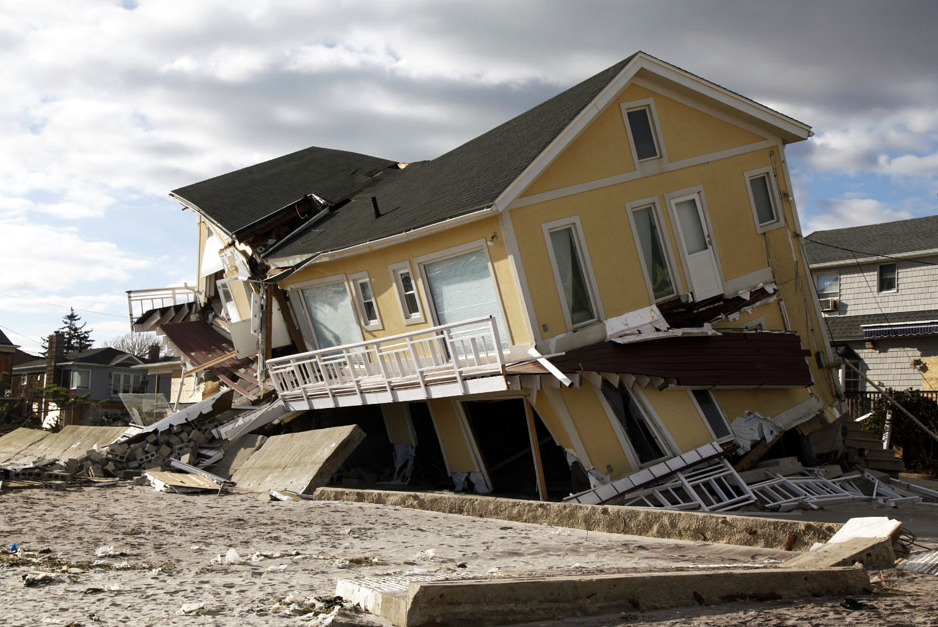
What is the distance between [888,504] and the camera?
45.1 feet

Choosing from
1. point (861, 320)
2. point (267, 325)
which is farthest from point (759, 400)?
point (861, 320)

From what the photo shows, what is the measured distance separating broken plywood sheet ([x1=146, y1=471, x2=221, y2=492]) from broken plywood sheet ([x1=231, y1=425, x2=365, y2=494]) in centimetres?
74

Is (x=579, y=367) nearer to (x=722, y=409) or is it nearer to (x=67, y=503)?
(x=722, y=409)

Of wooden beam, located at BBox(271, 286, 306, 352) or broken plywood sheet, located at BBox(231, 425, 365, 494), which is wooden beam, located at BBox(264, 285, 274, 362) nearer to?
wooden beam, located at BBox(271, 286, 306, 352)

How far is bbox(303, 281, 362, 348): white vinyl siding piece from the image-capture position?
18609 millimetres

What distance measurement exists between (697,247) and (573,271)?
2967 millimetres

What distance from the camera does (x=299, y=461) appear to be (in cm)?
1528

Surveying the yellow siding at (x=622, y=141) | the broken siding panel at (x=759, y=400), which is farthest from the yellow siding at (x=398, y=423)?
the broken siding panel at (x=759, y=400)

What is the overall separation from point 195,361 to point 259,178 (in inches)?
246

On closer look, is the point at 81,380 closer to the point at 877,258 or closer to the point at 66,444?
the point at 66,444

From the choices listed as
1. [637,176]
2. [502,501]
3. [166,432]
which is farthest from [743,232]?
[166,432]

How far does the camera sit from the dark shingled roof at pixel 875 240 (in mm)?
30641

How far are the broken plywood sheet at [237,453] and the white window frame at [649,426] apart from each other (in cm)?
758

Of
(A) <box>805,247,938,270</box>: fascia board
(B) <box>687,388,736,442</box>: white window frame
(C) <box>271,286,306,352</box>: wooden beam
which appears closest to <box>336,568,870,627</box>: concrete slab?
(B) <box>687,388,736,442</box>: white window frame
